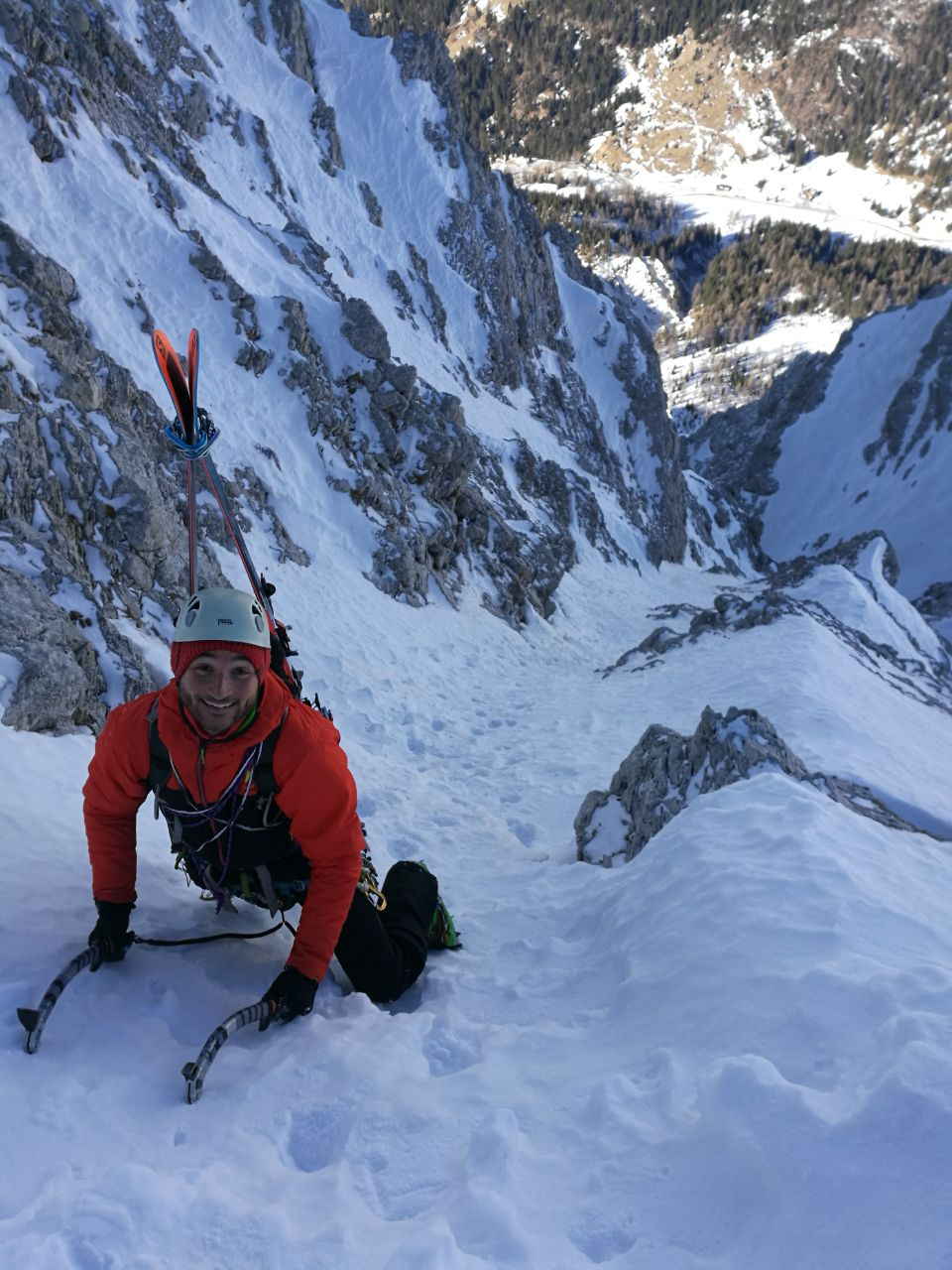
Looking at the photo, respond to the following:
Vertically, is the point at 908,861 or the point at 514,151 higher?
the point at 514,151

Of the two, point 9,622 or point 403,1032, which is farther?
point 9,622

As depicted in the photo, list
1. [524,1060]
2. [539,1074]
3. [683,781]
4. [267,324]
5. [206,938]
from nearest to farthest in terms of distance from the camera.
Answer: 1. [539,1074]
2. [524,1060]
3. [206,938]
4. [683,781]
5. [267,324]

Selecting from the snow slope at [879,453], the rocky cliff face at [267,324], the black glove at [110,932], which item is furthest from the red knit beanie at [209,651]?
the snow slope at [879,453]

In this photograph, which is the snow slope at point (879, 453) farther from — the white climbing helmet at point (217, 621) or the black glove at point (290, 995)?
the white climbing helmet at point (217, 621)

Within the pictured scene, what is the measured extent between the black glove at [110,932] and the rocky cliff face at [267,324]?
118 inches

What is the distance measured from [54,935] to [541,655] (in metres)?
18.3

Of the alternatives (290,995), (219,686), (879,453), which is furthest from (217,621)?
(879,453)

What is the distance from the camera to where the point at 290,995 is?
12.2 ft

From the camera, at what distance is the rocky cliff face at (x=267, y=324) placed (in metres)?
9.74

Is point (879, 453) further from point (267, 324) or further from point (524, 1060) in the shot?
point (524, 1060)

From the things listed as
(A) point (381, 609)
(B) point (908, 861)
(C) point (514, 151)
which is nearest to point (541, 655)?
(A) point (381, 609)

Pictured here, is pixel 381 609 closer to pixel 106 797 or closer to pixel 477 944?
pixel 477 944

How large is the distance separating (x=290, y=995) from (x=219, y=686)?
5.34ft

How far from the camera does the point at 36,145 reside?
17812mm
